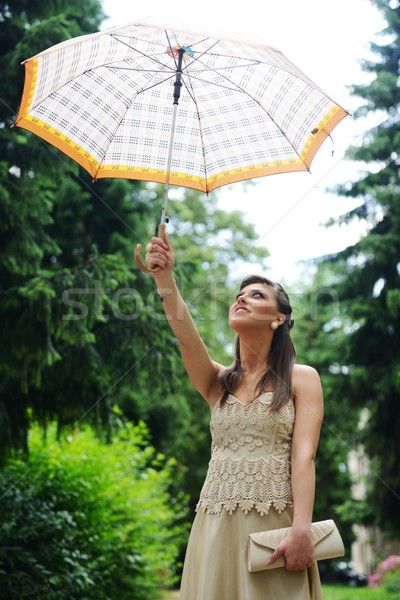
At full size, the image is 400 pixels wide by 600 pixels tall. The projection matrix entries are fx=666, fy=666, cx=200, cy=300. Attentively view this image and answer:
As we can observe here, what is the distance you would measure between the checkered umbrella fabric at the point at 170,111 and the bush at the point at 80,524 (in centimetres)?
371

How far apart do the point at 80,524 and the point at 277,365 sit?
5256 mm


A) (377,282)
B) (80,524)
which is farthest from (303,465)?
(377,282)

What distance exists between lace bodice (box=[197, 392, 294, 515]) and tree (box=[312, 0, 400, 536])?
749 centimetres

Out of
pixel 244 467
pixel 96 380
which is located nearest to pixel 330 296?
pixel 96 380

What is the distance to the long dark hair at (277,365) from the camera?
268cm

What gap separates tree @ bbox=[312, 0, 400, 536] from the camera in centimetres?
1001

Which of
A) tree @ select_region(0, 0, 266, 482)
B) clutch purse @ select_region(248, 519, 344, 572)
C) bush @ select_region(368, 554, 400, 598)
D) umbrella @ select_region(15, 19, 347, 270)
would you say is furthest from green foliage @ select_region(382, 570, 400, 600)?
umbrella @ select_region(15, 19, 347, 270)

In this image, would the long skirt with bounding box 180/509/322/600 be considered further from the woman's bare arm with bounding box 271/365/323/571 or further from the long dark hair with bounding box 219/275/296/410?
the long dark hair with bounding box 219/275/296/410

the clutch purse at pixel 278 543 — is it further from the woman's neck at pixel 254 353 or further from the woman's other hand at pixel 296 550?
the woman's neck at pixel 254 353

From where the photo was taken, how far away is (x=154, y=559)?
8.88m

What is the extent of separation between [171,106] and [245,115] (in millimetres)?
375

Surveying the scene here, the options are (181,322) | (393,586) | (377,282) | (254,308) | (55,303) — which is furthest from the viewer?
(393,586)

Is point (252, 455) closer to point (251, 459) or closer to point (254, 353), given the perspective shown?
point (251, 459)

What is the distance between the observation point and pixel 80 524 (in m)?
7.29
